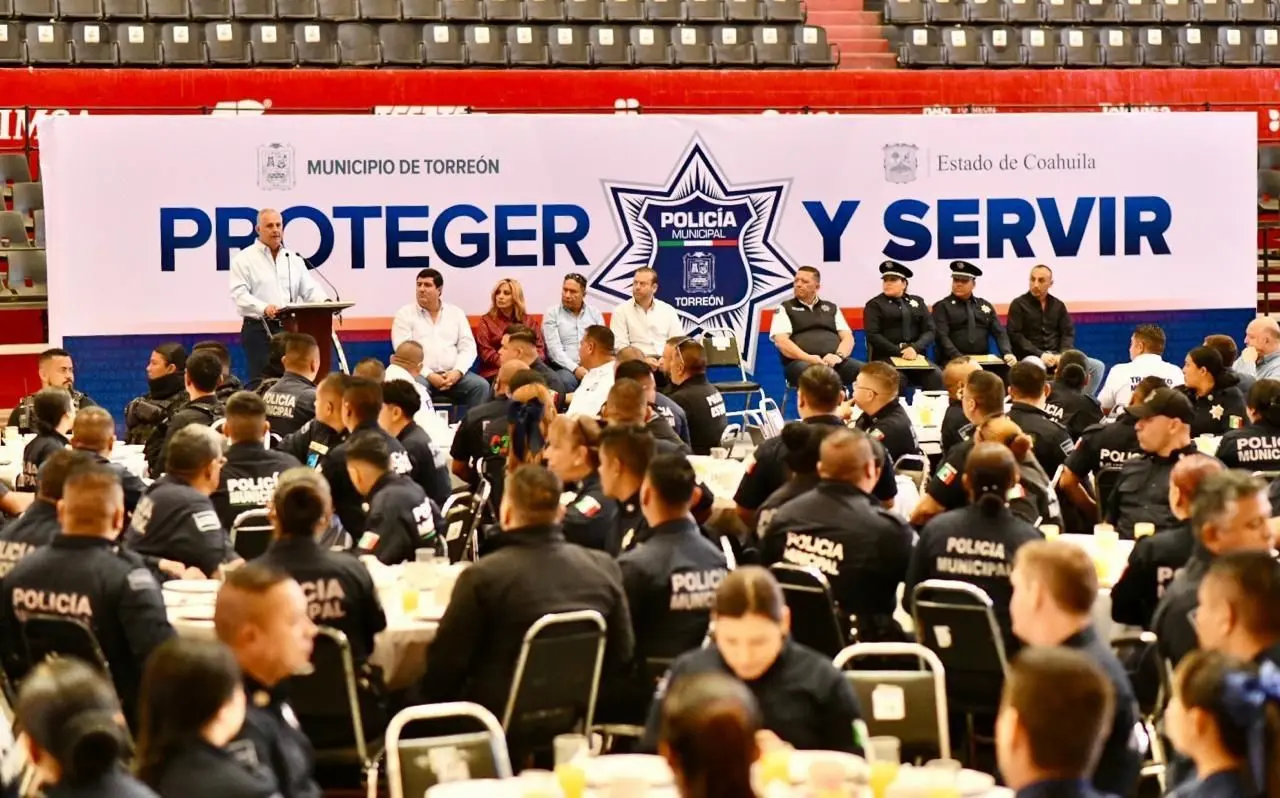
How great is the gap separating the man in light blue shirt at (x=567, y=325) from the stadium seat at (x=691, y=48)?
15.8ft

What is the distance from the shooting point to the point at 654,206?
15.3 metres

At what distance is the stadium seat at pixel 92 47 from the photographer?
17.4 metres

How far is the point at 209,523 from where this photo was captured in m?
7.42

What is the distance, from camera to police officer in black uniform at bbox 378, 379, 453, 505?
369 inches

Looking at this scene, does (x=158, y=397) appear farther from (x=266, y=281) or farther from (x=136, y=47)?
(x=136, y=47)

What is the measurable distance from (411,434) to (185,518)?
2.17 meters

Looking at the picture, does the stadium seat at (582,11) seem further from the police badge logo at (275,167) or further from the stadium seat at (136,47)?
the police badge logo at (275,167)

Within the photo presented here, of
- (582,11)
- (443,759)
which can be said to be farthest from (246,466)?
(582,11)

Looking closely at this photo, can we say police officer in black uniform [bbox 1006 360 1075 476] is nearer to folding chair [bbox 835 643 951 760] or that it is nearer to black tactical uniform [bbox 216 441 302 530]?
black tactical uniform [bbox 216 441 302 530]

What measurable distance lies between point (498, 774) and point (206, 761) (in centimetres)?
124

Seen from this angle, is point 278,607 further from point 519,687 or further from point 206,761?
point 519,687

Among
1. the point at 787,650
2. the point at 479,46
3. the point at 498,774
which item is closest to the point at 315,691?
the point at 498,774

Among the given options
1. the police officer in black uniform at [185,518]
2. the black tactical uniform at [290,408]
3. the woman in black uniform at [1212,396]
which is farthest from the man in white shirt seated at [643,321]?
the police officer in black uniform at [185,518]

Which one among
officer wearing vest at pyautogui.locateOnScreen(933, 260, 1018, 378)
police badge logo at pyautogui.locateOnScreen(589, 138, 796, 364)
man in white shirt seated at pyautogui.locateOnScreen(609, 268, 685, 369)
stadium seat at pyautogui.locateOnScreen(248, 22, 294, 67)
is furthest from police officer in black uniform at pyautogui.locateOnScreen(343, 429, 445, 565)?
stadium seat at pyautogui.locateOnScreen(248, 22, 294, 67)
